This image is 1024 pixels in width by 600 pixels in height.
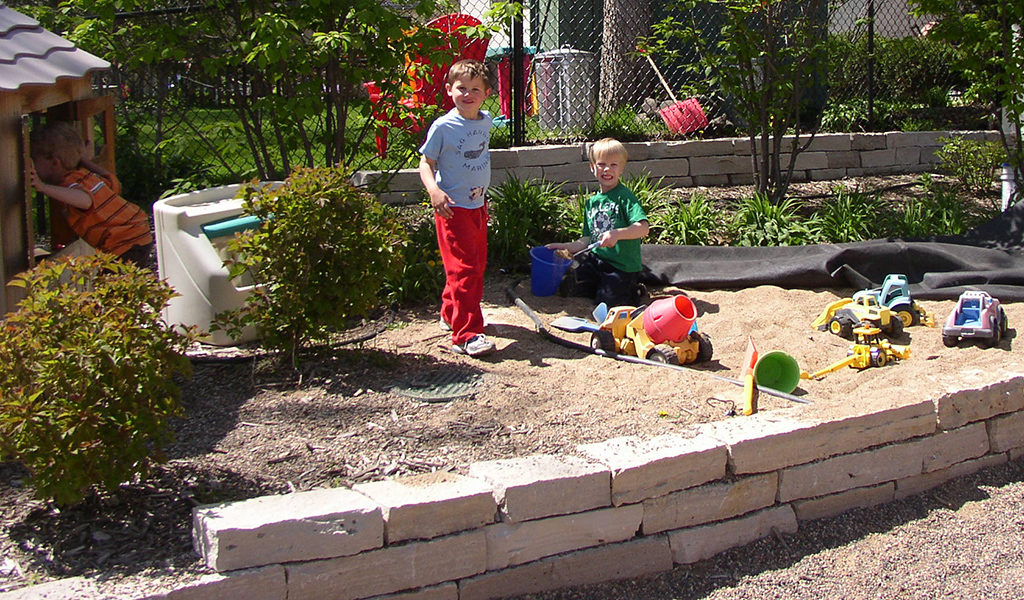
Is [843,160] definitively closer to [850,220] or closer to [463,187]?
[850,220]

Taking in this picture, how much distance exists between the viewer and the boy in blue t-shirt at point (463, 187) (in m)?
4.81

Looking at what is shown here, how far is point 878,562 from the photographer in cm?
340

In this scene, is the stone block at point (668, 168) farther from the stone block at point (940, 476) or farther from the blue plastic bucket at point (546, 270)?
the stone block at point (940, 476)

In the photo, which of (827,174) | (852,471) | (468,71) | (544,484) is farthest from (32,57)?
(827,174)

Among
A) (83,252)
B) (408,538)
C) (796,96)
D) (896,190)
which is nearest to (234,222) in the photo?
(83,252)

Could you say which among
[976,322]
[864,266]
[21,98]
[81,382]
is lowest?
[976,322]

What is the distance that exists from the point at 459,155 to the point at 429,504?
231 centimetres

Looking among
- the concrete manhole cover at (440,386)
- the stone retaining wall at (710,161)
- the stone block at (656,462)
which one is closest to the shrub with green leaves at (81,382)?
the concrete manhole cover at (440,386)

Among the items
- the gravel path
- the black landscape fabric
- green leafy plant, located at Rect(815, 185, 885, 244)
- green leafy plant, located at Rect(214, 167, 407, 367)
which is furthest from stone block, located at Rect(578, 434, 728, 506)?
green leafy plant, located at Rect(815, 185, 885, 244)

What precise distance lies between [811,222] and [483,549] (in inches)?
188

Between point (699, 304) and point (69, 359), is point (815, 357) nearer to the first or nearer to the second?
point (699, 304)

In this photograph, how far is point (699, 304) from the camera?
228 inches

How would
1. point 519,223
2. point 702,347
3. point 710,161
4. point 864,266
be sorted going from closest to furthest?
point 702,347 < point 864,266 < point 519,223 < point 710,161

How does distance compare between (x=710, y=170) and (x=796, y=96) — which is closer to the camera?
(x=796, y=96)
